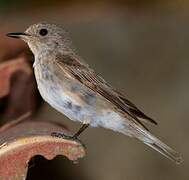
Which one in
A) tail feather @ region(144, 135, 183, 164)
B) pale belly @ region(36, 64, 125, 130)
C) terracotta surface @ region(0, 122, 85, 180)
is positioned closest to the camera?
terracotta surface @ region(0, 122, 85, 180)

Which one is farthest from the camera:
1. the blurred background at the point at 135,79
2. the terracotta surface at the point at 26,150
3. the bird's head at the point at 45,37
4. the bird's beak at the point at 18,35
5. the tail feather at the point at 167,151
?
the blurred background at the point at 135,79

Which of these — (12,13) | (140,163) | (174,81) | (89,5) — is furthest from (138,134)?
(89,5)

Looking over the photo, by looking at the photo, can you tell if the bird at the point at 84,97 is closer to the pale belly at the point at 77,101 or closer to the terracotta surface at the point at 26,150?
the pale belly at the point at 77,101

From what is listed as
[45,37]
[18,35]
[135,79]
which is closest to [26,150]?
[18,35]

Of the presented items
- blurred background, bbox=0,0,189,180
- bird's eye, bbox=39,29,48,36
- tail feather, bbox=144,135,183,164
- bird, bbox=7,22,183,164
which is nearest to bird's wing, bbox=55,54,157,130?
bird, bbox=7,22,183,164

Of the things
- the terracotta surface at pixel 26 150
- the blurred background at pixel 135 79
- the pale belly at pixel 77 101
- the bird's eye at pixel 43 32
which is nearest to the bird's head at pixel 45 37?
the bird's eye at pixel 43 32

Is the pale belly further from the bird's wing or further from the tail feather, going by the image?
the tail feather
